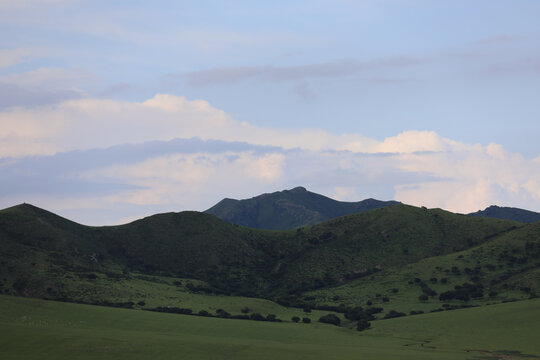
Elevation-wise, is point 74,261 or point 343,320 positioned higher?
point 74,261

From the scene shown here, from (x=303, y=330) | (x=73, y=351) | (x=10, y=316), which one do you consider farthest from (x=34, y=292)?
(x=73, y=351)

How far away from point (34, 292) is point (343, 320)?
8238cm

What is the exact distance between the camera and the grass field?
84750mm

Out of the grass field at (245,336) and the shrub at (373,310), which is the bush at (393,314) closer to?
the shrub at (373,310)

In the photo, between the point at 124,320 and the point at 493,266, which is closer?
the point at 124,320

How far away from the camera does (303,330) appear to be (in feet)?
431

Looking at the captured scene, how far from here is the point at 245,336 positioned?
12012cm

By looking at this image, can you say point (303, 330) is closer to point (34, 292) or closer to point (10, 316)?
point (10, 316)

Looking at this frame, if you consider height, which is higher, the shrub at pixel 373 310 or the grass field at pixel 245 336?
the shrub at pixel 373 310

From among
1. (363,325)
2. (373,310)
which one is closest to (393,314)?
(373,310)

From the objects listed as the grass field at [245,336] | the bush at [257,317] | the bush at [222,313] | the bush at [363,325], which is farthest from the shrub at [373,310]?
the bush at [222,313]

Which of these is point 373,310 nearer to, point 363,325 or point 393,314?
point 393,314

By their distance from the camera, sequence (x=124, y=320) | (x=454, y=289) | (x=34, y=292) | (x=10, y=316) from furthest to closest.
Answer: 1. (x=454, y=289)
2. (x=34, y=292)
3. (x=124, y=320)
4. (x=10, y=316)

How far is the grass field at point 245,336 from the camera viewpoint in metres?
84.8
